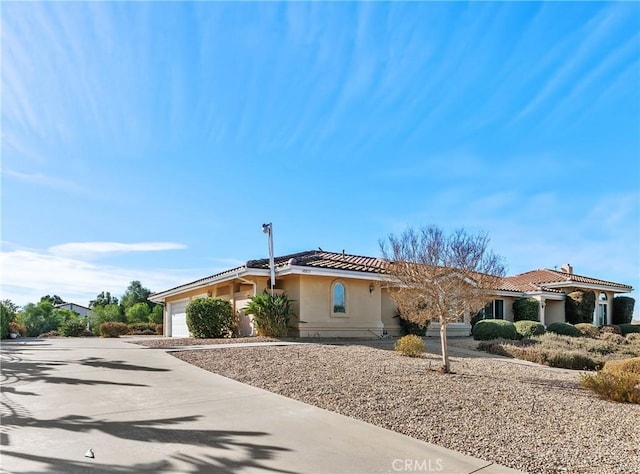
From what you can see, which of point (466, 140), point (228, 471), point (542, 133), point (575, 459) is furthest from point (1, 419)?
point (542, 133)

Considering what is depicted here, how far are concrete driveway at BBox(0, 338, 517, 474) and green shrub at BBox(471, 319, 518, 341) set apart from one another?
14723 mm

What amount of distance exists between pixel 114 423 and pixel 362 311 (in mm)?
14898

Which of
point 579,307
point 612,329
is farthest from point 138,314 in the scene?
point 612,329

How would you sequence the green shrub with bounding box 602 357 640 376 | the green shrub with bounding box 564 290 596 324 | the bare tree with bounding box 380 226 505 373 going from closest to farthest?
1. the bare tree with bounding box 380 226 505 373
2. the green shrub with bounding box 602 357 640 376
3. the green shrub with bounding box 564 290 596 324

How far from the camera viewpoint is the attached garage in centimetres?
2548

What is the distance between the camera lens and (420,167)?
1712cm

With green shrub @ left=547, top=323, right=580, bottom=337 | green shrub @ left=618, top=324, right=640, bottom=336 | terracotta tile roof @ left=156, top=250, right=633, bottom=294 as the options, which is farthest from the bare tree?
green shrub @ left=618, top=324, right=640, bottom=336

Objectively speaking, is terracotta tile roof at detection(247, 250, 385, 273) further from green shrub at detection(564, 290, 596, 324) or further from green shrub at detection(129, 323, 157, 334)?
green shrub at detection(129, 323, 157, 334)

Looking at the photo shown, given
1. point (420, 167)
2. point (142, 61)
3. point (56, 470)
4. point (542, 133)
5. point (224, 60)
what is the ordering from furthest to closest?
point (420, 167) → point (542, 133) → point (224, 60) → point (142, 61) → point (56, 470)

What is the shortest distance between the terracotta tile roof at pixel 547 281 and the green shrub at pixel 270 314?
54.7 feet

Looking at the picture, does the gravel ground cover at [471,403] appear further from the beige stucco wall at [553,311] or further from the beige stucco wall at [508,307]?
the beige stucco wall at [553,311]

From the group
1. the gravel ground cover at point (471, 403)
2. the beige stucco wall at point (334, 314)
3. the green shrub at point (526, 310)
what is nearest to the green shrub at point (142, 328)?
the beige stucco wall at point (334, 314)

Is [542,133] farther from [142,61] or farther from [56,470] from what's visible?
[56,470]

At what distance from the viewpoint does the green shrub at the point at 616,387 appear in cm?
803
